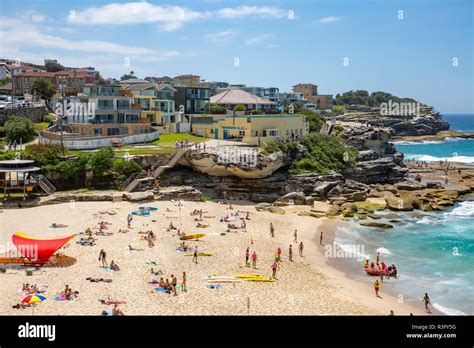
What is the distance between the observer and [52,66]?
118125 millimetres

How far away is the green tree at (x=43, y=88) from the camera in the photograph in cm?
7412

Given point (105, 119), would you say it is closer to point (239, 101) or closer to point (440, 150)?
point (239, 101)

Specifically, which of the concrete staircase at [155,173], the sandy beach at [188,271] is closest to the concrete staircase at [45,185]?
the sandy beach at [188,271]

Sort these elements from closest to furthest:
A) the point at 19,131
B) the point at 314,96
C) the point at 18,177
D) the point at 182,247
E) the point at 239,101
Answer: the point at 182,247 → the point at 18,177 → the point at 19,131 → the point at 239,101 → the point at 314,96

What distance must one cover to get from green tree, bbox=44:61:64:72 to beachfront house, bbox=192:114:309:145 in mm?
69588

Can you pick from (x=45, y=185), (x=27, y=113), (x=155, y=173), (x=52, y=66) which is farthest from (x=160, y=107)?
(x=52, y=66)

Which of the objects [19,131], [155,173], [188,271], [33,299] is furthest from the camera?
[19,131]

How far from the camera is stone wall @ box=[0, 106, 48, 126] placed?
2196 inches

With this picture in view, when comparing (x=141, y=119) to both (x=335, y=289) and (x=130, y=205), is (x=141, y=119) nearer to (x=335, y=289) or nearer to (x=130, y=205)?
(x=130, y=205)

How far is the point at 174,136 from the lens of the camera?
59.2m

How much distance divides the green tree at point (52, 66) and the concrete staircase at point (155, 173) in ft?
273

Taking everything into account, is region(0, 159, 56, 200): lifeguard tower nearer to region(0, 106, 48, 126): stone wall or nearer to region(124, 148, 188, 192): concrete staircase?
region(124, 148, 188, 192): concrete staircase

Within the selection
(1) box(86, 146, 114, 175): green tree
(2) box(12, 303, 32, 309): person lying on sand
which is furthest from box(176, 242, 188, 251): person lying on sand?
(1) box(86, 146, 114, 175): green tree

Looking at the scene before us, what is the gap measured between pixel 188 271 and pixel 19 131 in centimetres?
3344
